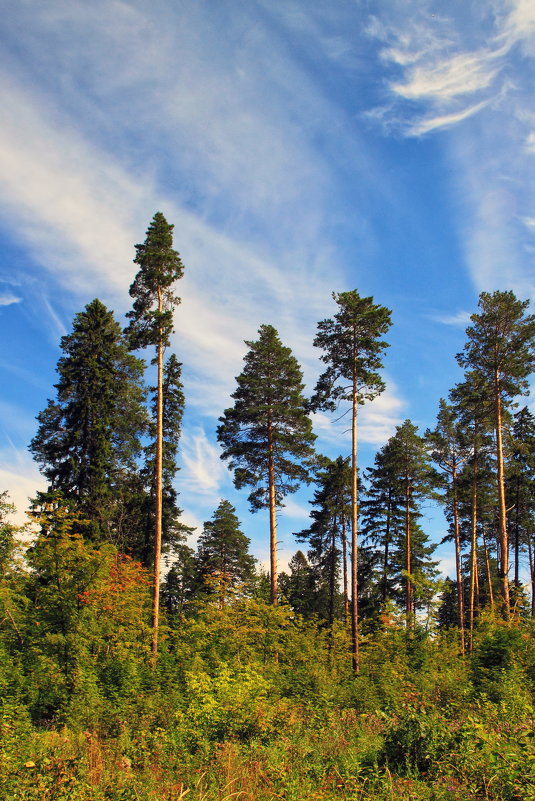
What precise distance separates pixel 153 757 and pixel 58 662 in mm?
4651

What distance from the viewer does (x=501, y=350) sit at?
21734mm

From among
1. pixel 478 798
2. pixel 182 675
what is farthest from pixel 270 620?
Result: pixel 478 798

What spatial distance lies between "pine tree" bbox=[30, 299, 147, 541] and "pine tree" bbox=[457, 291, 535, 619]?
18339mm

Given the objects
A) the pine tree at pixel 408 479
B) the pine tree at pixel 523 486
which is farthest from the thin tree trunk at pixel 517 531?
the pine tree at pixel 408 479

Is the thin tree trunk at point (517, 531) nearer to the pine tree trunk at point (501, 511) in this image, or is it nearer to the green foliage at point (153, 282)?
the pine tree trunk at point (501, 511)

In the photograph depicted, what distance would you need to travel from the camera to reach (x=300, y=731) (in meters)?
10.4

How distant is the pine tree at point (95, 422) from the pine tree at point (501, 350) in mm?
18339

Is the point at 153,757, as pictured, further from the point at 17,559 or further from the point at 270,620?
the point at 270,620

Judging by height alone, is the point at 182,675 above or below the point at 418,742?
below

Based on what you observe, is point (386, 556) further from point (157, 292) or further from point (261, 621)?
point (157, 292)

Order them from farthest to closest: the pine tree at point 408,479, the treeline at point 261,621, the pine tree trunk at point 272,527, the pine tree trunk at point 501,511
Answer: the pine tree at point 408,479
the pine tree trunk at point 272,527
the pine tree trunk at point 501,511
the treeline at point 261,621

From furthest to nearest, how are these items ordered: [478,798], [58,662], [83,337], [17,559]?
1. [83,337]
2. [17,559]
3. [58,662]
4. [478,798]

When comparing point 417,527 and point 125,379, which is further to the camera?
point 417,527

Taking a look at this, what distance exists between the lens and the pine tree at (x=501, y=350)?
21141 mm
